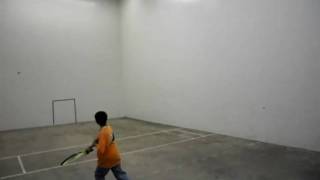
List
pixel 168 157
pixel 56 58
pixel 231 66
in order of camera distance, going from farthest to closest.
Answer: pixel 56 58
pixel 231 66
pixel 168 157

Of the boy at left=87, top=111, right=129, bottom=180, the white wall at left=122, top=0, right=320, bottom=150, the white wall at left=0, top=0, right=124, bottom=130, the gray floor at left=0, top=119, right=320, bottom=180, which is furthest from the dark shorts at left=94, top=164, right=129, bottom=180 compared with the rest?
the white wall at left=0, top=0, right=124, bottom=130

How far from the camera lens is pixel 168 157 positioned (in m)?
5.45

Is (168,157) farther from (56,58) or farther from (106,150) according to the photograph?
(56,58)

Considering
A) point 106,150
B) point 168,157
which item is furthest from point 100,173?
point 168,157

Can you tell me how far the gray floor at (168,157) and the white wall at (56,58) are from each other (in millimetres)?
1367

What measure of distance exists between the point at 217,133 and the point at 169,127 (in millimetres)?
1570

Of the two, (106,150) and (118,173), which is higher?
(106,150)

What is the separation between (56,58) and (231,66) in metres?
5.28

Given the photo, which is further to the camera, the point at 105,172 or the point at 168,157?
the point at 168,157

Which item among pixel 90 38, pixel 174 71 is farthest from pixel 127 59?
pixel 174 71

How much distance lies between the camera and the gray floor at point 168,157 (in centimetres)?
455

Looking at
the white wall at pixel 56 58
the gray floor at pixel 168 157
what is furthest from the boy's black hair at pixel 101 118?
the white wall at pixel 56 58

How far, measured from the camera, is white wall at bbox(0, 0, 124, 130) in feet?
27.8

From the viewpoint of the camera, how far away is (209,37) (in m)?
7.29
